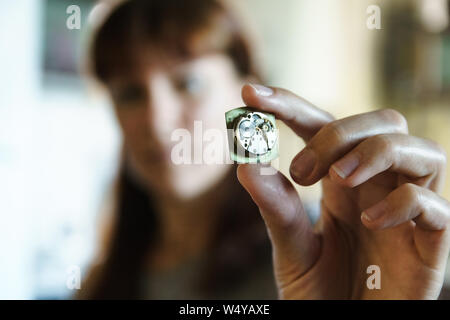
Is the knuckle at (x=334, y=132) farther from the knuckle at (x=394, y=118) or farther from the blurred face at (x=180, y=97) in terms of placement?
the blurred face at (x=180, y=97)

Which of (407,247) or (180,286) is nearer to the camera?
(407,247)

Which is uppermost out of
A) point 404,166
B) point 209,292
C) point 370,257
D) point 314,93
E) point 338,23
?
point 338,23

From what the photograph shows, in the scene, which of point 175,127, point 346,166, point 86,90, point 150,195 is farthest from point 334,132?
point 86,90

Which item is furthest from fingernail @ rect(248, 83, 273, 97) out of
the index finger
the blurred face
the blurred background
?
the blurred background

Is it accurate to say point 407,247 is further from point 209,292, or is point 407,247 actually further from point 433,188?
point 209,292

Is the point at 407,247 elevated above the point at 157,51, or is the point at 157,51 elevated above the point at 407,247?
the point at 157,51

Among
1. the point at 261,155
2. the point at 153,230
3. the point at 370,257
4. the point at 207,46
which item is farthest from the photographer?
the point at 153,230
